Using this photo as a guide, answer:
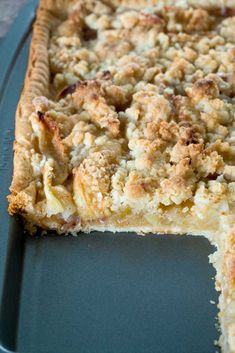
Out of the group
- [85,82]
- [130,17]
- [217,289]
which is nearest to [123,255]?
[217,289]

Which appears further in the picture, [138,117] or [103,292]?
[138,117]

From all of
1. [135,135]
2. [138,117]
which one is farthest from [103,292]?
[138,117]

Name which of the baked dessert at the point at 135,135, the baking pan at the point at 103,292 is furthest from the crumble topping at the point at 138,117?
the baking pan at the point at 103,292

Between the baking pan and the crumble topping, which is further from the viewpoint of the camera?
the crumble topping

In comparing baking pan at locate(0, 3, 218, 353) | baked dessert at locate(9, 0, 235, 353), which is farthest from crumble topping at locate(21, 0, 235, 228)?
baking pan at locate(0, 3, 218, 353)

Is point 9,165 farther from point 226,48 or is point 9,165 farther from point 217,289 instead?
point 226,48

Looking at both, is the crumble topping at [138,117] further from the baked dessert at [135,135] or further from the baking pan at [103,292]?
the baking pan at [103,292]

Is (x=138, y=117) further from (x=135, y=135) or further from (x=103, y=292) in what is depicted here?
(x=103, y=292)

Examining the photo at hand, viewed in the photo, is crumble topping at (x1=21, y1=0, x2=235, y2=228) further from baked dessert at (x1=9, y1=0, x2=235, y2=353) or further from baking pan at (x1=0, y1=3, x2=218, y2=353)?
baking pan at (x1=0, y1=3, x2=218, y2=353)
